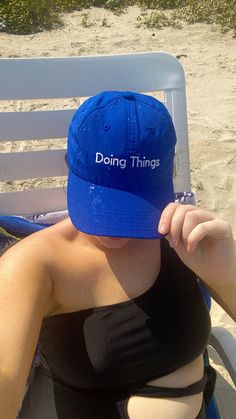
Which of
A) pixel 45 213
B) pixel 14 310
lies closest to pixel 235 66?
pixel 45 213

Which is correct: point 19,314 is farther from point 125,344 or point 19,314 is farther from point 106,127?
point 106,127

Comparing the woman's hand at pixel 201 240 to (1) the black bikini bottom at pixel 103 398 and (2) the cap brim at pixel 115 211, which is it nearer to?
(2) the cap brim at pixel 115 211

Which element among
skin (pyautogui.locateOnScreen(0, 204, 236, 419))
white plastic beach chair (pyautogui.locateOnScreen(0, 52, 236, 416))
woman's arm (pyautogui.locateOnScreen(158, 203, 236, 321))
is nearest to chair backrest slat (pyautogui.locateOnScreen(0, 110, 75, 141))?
white plastic beach chair (pyautogui.locateOnScreen(0, 52, 236, 416))

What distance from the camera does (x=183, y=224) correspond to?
107 centimetres

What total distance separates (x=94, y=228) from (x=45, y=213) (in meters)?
0.71

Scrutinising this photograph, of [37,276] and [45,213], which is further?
[45,213]

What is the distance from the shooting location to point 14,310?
1033 mm

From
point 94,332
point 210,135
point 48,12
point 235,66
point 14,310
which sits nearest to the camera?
point 14,310

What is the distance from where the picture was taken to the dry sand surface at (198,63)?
3.01 metres

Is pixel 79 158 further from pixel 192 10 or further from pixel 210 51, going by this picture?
pixel 192 10

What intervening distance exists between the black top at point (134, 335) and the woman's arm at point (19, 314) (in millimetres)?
113

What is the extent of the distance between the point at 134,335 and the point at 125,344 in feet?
0.08

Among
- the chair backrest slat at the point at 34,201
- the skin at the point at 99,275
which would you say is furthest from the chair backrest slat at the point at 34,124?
the skin at the point at 99,275

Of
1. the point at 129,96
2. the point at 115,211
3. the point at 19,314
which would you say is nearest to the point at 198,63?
the point at 129,96
